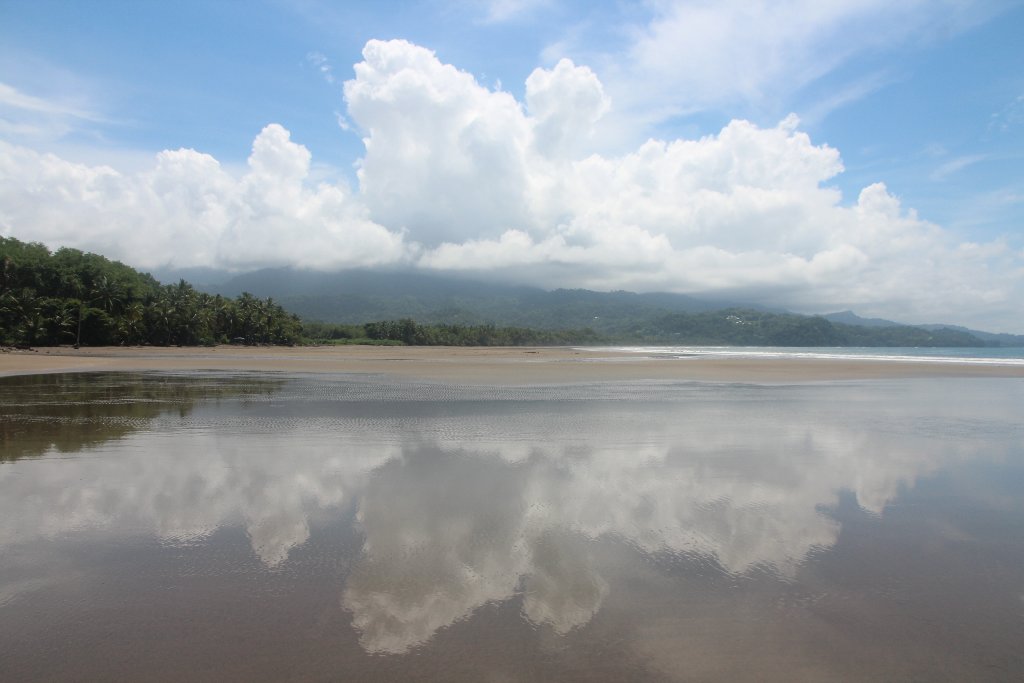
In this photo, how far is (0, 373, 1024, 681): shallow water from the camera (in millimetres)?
4738

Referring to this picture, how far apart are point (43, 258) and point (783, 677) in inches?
4153

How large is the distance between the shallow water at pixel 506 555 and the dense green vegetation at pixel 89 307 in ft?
247

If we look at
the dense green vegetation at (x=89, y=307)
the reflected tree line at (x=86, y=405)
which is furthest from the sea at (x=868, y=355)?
the dense green vegetation at (x=89, y=307)

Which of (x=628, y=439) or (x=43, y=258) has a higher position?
(x=43, y=258)

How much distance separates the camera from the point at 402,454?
12.5 metres

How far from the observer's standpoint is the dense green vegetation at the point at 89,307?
244 feet

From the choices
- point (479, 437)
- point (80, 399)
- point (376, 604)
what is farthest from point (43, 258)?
point (376, 604)

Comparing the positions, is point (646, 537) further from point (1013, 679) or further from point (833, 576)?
point (1013, 679)

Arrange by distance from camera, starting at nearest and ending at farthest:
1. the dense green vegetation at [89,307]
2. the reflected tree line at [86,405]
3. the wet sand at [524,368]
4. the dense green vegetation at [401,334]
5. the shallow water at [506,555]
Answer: the shallow water at [506,555] < the reflected tree line at [86,405] < the wet sand at [524,368] < the dense green vegetation at [89,307] < the dense green vegetation at [401,334]

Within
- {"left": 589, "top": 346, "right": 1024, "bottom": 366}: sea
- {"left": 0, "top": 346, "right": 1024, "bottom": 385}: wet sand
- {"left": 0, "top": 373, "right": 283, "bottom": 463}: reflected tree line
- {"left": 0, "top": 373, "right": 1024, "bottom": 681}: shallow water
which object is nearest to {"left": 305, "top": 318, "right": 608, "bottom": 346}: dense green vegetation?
{"left": 589, "top": 346, "right": 1024, "bottom": 366}: sea

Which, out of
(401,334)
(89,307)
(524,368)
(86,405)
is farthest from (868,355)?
(89,307)

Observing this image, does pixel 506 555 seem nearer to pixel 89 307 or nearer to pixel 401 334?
pixel 89 307

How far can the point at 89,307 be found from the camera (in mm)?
80562

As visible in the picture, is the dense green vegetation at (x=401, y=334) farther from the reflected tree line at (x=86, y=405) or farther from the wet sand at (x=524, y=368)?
the reflected tree line at (x=86, y=405)
